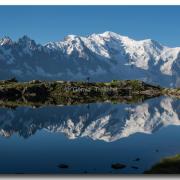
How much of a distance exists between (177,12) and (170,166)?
15.3m

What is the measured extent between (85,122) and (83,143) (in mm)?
34816

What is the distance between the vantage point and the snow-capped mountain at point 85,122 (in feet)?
258

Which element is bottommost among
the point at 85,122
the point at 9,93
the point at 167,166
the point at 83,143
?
the point at 167,166

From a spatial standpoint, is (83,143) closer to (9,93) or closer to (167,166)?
(167,166)

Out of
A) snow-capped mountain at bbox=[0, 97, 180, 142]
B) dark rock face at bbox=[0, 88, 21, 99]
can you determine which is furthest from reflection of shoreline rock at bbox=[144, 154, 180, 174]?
dark rock face at bbox=[0, 88, 21, 99]

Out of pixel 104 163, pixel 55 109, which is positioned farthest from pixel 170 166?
pixel 55 109

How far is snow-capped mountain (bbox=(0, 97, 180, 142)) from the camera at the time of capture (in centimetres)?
7875

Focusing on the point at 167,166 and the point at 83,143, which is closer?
the point at 167,166

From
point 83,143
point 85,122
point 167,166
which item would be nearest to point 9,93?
point 85,122

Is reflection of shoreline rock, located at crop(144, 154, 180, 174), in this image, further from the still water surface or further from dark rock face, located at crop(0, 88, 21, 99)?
dark rock face, located at crop(0, 88, 21, 99)

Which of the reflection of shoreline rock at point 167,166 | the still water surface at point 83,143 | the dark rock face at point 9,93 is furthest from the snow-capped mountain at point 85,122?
the dark rock face at point 9,93

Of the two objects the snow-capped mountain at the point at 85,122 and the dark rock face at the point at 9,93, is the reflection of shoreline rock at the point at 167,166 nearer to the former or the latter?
the snow-capped mountain at the point at 85,122

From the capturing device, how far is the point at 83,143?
214 feet

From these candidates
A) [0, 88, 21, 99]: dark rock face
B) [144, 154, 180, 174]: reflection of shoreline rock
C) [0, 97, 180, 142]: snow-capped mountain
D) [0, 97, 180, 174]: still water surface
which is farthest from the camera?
[0, 88, 21, 99]: dark rock face
